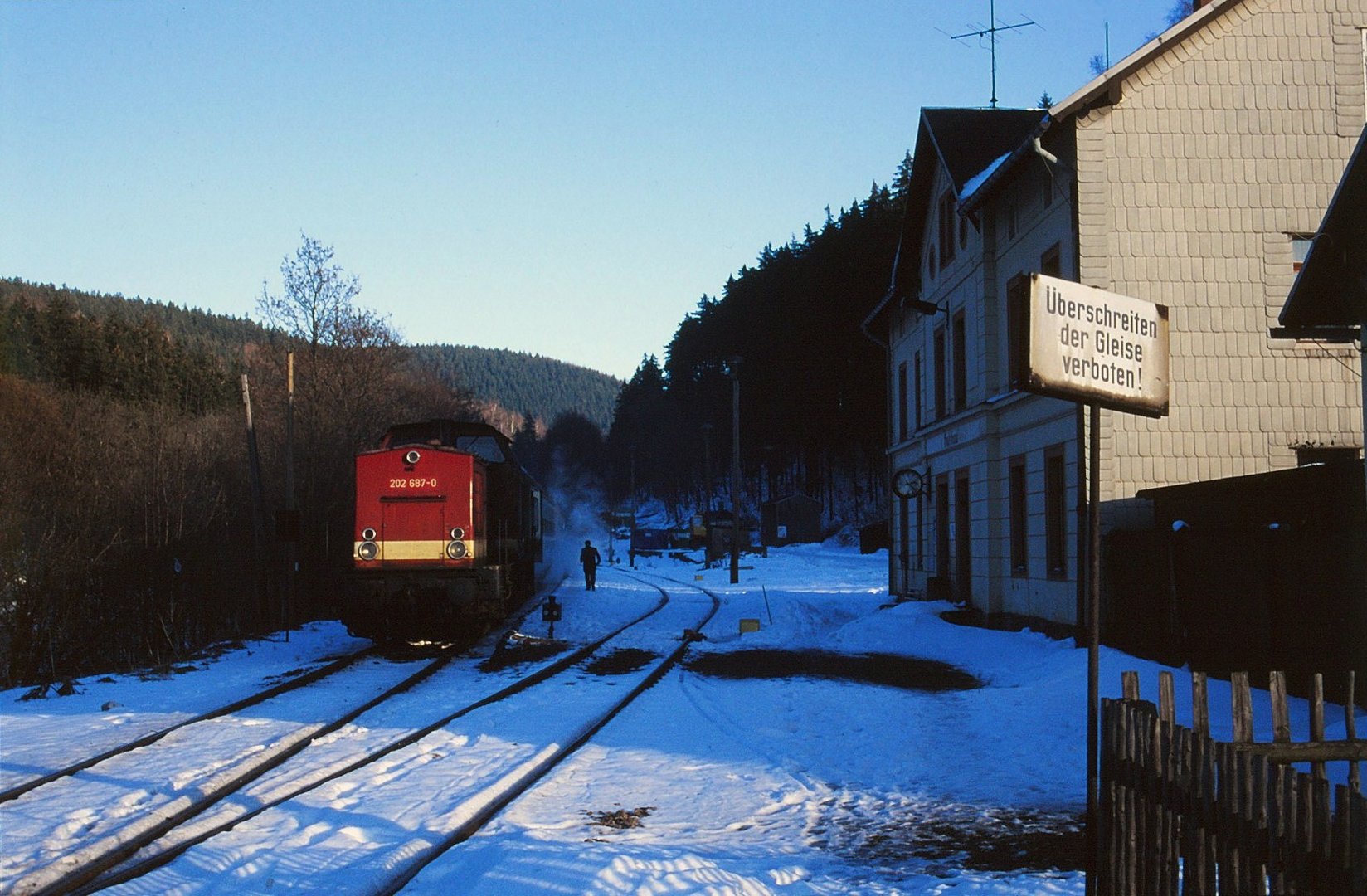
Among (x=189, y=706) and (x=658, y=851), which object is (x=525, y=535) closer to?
(x=189, y=706)

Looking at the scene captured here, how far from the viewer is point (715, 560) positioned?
55031 mm

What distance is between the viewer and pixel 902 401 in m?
30.3

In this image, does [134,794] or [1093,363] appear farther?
[134,794]

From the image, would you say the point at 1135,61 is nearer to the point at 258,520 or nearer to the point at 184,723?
the point at 184,723

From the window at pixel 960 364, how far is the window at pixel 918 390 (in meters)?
3.91

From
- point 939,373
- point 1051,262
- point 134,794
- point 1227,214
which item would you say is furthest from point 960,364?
point 134,794

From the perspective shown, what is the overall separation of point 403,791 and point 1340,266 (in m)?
8.59

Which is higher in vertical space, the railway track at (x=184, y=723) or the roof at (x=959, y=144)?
the roof at (x=959, y=144)

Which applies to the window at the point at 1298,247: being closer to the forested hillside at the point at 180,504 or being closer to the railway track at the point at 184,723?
the railway track at the point at 184,723

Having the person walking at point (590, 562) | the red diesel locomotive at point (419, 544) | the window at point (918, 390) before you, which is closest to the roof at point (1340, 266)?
the red diesel locomotive at point (419, 544)

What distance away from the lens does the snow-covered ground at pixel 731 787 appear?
6559 mm

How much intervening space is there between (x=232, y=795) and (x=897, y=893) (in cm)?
499

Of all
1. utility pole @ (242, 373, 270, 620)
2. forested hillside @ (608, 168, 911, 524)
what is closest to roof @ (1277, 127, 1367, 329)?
utility pole @ (242, 373, 270, 620)

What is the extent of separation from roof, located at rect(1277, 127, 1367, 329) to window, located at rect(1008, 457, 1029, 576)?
9.34 meters
